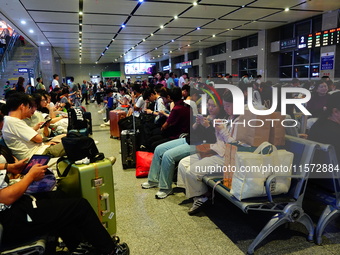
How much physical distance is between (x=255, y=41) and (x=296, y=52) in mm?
2677

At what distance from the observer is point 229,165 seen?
8.98ft

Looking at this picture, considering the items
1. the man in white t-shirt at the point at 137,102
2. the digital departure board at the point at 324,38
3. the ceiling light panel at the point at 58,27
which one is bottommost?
the man in white t-shirt at the point at 137,102

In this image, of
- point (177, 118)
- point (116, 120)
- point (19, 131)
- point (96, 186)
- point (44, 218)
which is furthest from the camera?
point (116, 120)

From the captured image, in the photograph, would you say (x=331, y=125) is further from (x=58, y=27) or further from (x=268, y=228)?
(x=58, y=27)

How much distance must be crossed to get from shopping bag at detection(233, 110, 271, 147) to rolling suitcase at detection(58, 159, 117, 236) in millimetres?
1377

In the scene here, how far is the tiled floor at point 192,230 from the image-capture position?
2.48 m

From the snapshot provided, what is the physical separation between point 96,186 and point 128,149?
239cm

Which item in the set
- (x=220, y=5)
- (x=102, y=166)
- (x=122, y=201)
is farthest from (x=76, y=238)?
(x=220, y=5)

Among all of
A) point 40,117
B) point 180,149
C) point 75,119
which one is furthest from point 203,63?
point 180,149

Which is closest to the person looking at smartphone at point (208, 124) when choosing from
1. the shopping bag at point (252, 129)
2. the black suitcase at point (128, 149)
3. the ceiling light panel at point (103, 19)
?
the shopping bag at point (252, 129)

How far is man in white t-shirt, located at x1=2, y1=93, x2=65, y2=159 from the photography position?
309cm

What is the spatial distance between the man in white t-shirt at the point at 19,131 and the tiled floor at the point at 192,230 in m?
1.23

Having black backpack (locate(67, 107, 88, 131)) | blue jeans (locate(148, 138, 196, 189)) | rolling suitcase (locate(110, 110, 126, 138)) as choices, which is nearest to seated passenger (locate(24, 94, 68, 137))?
black backpack (locate(67, 107, 88, 131))

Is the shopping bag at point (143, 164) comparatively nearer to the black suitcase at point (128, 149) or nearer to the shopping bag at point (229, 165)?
the black suitcase at point (128, 149)
